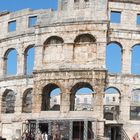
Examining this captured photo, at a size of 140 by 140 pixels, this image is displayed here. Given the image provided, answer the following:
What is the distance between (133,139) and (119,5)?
480 inches

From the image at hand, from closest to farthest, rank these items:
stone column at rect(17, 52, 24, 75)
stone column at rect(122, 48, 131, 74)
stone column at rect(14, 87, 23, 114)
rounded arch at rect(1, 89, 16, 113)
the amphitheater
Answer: the amphitheater
stone column at rect(122, 48, 131, 74)
stone column at rect(14, 87, 23, 114)
stone column at rect(17, 52, 24, 75)
rounded arch at rect(1, 89, 16, 113)

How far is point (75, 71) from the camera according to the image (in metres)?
40.3

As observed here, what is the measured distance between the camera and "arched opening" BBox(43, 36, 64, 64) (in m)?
41.7

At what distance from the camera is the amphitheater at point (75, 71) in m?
39.4

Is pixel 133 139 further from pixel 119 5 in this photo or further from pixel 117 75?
pixel 119 5

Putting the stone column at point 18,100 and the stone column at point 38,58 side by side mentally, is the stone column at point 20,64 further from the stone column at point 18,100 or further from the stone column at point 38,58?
the stone column at point 38,58

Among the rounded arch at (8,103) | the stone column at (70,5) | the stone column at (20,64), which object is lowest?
the rounded arch at (8,103)

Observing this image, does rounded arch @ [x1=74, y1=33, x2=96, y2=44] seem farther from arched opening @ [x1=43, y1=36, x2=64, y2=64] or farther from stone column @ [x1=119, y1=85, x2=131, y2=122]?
stone column @ [x1=119, y1=85, x2=131, y2=122]

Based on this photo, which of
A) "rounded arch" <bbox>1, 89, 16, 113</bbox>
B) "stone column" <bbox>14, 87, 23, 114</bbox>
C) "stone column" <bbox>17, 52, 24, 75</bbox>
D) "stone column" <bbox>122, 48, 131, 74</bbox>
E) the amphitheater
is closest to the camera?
the amphitheater

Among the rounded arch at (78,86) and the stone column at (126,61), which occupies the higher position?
the stone column at (126,61)

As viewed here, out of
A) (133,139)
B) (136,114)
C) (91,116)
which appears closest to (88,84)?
(91,116)

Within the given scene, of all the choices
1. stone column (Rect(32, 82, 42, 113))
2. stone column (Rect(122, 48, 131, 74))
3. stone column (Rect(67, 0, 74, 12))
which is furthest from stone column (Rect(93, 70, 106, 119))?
stone column (Rect(67, 0, 74, 12))

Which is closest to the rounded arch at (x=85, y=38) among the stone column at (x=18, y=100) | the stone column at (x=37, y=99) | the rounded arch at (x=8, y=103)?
the stone column at (x=37, y=99)

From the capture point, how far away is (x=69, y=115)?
130 ft
